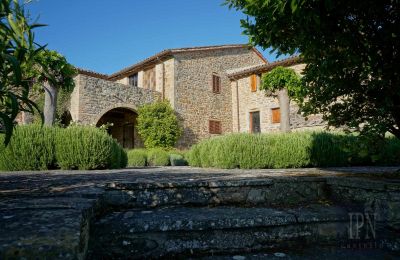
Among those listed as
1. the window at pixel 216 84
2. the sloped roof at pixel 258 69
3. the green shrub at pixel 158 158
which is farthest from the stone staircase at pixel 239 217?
the window at pixel 216 84

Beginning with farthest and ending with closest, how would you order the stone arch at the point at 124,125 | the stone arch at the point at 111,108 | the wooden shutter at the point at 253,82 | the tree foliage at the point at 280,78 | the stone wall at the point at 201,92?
the wooden shutter at the point at 253,82 < the stone arch at the point at 124,125 < the stone wall at the point at 201,92 < the stone arch at the point at 111,108 < the tree foliage at the point at 280,78

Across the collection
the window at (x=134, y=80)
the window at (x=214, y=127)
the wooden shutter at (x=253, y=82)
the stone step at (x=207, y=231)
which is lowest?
the stone step at (x=207, y=231)

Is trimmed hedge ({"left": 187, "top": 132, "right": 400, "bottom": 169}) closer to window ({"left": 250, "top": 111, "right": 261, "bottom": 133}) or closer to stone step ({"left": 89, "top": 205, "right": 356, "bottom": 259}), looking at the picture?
stone step ({"left": 89, "top": 205, "right": 356, "bottom": 259})

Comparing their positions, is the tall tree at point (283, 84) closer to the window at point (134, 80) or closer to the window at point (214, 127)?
the window at point (214, 127)

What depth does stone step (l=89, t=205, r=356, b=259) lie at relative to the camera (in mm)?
1805

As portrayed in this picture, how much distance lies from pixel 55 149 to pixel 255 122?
13.7 meters

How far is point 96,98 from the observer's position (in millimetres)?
13500

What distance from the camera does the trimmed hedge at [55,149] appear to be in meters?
6.09

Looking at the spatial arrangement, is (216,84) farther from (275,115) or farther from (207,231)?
(207,231)

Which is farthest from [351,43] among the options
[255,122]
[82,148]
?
[255,122]

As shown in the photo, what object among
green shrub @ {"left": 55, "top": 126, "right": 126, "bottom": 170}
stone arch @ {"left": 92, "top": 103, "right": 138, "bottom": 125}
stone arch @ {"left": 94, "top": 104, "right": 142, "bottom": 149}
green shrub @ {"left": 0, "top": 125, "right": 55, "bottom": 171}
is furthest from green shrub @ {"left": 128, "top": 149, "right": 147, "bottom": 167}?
green shrub @ {"left": 0, "top": 125, "right": 55, "bottom": 171}

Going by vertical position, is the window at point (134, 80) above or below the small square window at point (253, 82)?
above

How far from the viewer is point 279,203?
8.86 feet

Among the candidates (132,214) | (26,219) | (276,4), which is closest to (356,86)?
(276,4)
